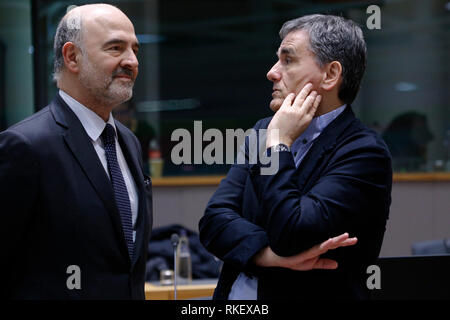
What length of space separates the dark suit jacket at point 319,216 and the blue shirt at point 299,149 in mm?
21

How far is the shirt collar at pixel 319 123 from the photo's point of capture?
1.73 m

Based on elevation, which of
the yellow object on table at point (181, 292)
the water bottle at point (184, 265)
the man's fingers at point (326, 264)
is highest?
the man's fingers at point (326, 264)

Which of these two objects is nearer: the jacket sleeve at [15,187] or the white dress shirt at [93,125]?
the jacket sleeve at [15,187]

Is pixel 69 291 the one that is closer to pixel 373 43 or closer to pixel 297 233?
pixel 297 233

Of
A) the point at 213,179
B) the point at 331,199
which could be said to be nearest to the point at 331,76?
the point at 331,199

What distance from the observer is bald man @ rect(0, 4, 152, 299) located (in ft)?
5.01

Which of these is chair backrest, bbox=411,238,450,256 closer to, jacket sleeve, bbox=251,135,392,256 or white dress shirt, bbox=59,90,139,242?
jacket sleeve, bbox=251,135,392,256

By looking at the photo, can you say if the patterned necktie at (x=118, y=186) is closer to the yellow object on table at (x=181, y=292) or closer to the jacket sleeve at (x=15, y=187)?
the jacket sleeve at (x=15, y=187)

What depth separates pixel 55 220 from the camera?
154 cm

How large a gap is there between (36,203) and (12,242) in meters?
0.11

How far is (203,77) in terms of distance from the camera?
26.1ft

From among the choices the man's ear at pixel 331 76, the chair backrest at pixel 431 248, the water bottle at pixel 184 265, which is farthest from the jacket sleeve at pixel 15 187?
the chair backrest at pixel 431 248

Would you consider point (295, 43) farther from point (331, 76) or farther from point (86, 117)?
point (86, 117)

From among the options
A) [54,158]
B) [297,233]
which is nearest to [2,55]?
[54,158]
